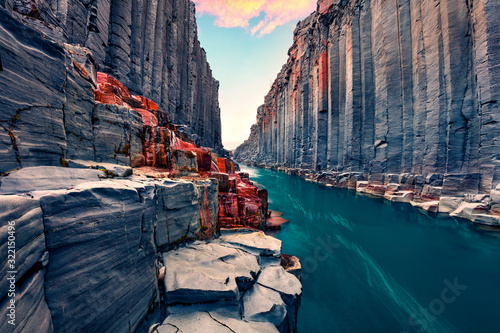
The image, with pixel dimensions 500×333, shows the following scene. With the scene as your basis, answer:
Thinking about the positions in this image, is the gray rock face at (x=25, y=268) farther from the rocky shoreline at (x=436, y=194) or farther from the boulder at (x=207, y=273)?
the rocky shoreline at (x=436, y=194)

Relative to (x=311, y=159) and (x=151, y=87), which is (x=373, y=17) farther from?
(x=151, y=87)

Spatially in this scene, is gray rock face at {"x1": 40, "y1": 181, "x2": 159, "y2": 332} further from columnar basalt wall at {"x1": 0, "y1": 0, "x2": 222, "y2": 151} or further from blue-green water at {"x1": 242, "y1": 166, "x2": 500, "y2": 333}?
columnar basalt wall at {"x1": 0, "y1": 0, "x2": 222, "y2": 151}

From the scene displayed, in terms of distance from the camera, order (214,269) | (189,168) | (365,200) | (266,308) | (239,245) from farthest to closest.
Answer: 1. (365,200)
2. (189,168)
3. (239,245)
4. (214,269)
5. (266,308)

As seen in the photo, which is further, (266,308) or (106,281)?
(266,308)

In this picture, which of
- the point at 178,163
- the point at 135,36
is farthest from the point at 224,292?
the point at 135,36

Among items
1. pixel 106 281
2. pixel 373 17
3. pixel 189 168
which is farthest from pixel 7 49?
pixel 373 17

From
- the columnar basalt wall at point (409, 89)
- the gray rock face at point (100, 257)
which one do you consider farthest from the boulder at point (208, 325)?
the columnar basalt wall at point (409, 89)
